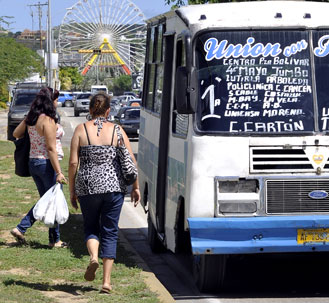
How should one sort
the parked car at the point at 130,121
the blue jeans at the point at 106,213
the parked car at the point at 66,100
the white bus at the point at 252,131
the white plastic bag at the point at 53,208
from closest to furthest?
the blue jeans at the point at 106,213 < the white bus at the point at 252,131 < the white plastic bag at the point at 53,208 < the parked car at the point at 130,121 < the parked car at the point at 66,100

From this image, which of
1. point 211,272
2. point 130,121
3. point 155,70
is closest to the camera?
point 211,272

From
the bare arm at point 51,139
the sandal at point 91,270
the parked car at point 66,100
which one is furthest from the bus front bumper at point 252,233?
the parked car at point 66,100

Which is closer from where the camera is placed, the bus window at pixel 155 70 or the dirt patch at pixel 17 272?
the dirt patch at pixel 17 272

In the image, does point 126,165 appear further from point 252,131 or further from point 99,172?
point 252,131

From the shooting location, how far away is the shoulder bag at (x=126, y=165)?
314 inches

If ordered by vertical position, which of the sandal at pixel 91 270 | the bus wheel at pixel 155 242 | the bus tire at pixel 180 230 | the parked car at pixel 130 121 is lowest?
the parked car at pixel 130 121

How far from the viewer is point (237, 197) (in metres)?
8.07

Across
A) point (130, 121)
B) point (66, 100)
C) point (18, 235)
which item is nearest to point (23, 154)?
point (18, 235)

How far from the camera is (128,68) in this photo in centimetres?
12388

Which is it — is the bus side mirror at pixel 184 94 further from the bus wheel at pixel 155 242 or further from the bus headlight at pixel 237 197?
the bus wheel at pixel 155 242

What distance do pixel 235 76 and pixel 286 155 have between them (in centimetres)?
85

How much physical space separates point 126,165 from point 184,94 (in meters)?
0.80

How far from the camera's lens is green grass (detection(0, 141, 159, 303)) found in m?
7.89

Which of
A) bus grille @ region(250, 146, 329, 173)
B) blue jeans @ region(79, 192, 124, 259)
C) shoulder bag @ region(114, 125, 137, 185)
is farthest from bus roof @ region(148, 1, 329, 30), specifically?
blue jeans @ region(79, 192, 124, 259)
